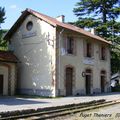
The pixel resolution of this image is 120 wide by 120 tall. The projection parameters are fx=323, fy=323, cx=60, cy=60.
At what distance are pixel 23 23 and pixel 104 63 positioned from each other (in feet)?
35.6

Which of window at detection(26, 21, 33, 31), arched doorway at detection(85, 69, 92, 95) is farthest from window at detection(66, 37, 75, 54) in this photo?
window at detection(26, 21, 33, 31)

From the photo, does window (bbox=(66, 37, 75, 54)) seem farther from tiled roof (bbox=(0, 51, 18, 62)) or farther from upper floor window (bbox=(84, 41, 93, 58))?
tiled roof (bbox=(0, 51, 18, 62))

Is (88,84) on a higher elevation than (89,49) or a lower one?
lower

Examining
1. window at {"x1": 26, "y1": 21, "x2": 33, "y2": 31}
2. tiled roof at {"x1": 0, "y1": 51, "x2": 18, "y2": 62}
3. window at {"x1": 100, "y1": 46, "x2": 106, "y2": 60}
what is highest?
window at {"x1": 26, "y1": 21, "x2": 33, "y2": 31}

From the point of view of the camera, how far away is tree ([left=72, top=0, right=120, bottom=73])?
4306 centimetres

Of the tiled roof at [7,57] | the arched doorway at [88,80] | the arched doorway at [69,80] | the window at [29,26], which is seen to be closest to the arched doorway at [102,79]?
the arched doorway at [88,80]

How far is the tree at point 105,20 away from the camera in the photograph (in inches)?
1695

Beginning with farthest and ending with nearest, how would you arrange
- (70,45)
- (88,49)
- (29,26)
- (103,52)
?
1. (103,52)
2. (88,49)
3. (29,26)
4. (70,45)

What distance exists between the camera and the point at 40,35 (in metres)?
30.0

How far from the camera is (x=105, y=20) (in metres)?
45.0

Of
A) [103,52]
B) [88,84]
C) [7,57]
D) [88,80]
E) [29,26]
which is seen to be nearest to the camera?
[7,57]

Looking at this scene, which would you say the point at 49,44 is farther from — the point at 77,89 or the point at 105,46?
the point at 105,46

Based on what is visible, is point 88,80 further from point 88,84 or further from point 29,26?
point 29,26

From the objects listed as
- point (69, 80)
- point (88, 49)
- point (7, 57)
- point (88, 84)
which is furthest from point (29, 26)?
point (88, 84)
